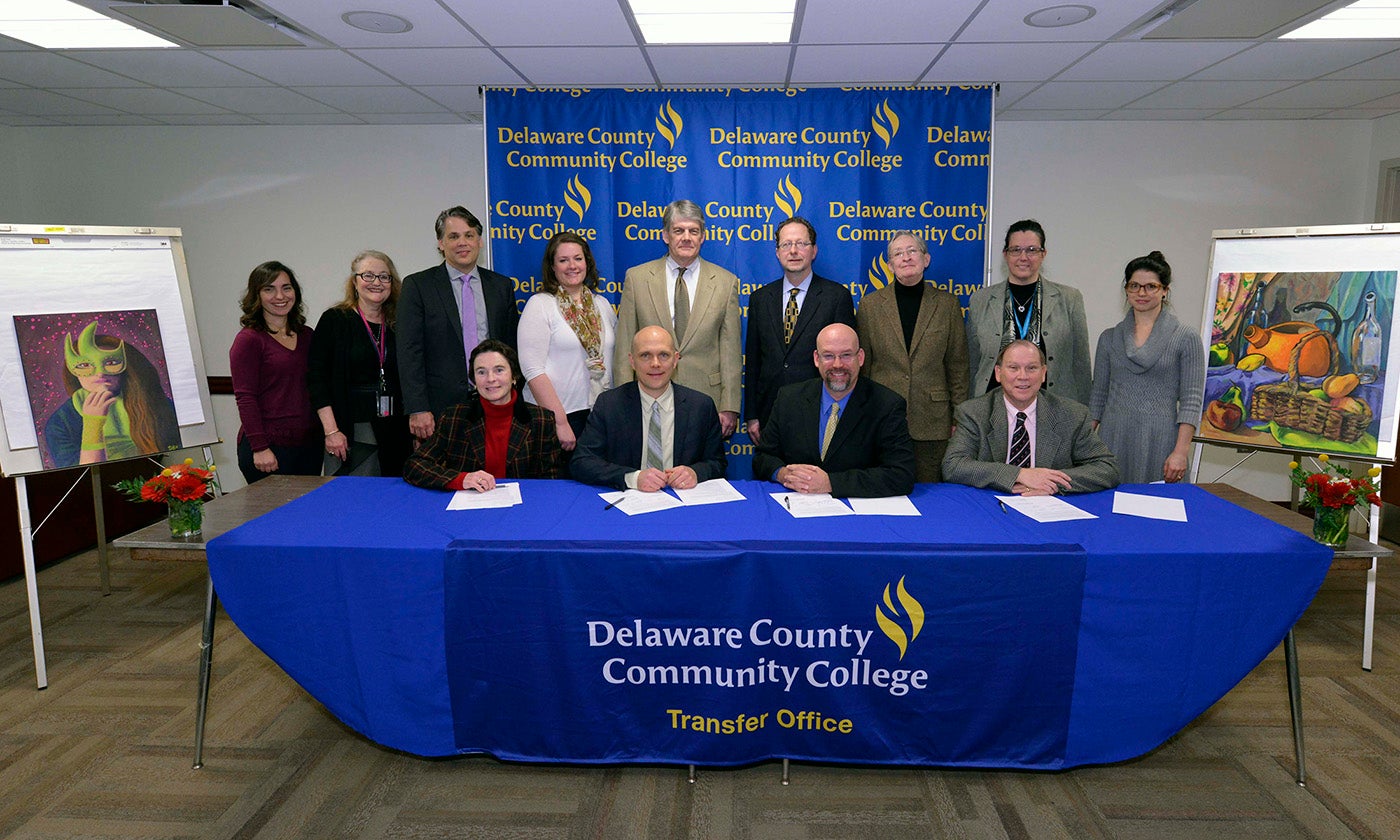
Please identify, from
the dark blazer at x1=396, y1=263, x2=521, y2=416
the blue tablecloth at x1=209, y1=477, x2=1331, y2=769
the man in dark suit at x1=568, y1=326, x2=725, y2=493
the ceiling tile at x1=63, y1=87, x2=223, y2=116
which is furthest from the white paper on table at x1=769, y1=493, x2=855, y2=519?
the ceiling tile at x1=63, y1=87, x2=223, y2=116

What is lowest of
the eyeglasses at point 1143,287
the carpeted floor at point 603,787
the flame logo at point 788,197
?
the carpeted floor at point 603,787

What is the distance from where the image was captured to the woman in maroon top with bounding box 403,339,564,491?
2947 mm

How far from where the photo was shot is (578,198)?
422cm

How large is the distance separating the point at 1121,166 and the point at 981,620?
419 cm

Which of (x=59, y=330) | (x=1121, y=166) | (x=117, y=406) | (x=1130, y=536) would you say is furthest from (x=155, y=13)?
(x=1121, y=166)

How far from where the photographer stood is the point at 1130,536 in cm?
225

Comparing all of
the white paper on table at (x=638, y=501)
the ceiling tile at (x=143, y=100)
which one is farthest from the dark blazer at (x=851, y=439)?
the ceiling tile at (x=143, y=100)

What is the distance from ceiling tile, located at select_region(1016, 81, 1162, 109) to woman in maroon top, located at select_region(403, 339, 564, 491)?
→ 10.3ft

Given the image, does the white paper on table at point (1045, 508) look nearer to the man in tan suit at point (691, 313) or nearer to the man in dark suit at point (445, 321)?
the man in tan suit at point (691, 313)

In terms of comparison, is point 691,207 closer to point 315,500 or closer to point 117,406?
point 315,500

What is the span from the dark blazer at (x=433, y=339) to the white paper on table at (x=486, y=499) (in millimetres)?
939

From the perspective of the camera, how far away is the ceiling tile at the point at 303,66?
3631mm

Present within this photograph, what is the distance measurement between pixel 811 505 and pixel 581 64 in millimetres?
2441

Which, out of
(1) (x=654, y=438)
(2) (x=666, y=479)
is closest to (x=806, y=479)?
(2) (x=666, y=479)
